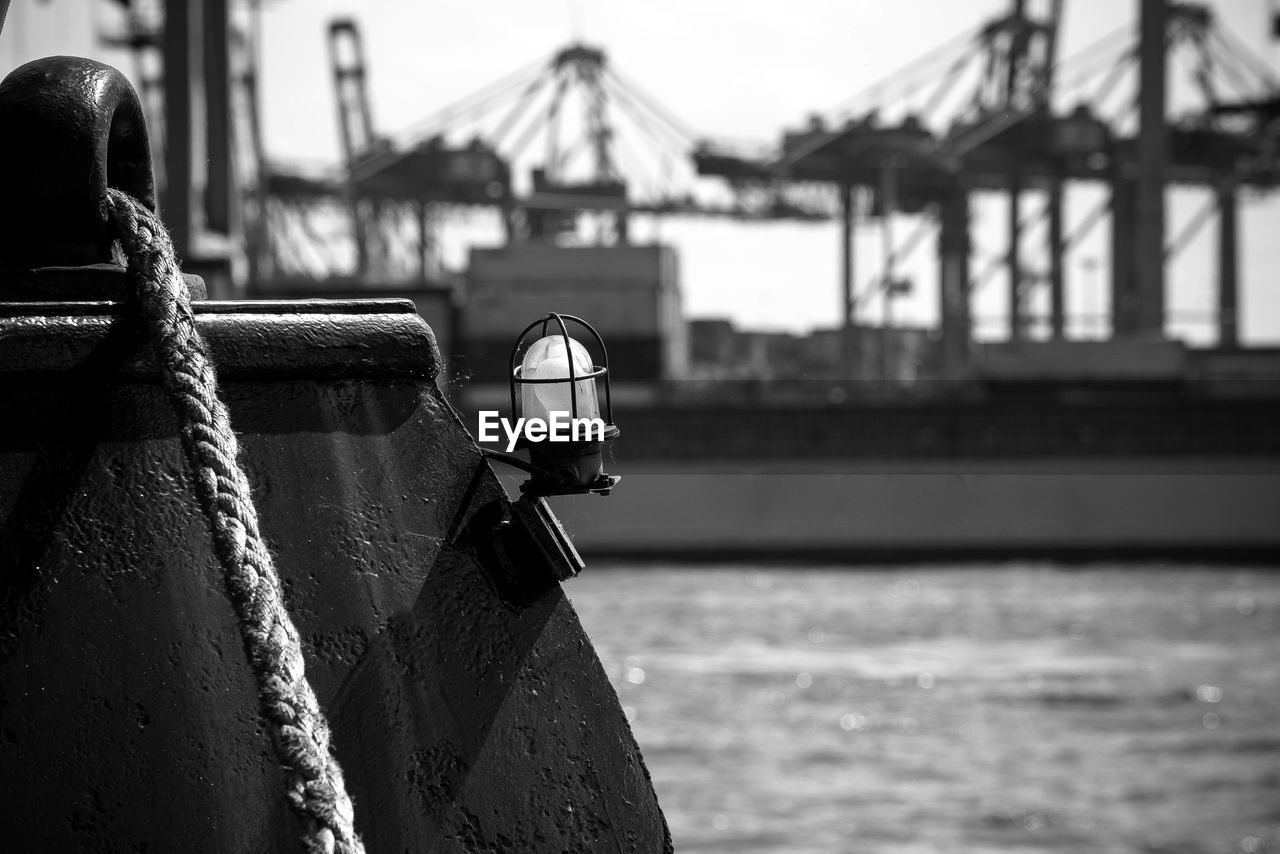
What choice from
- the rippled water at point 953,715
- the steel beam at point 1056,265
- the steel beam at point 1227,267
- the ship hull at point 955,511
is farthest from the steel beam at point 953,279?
the rippled water at point 953,715

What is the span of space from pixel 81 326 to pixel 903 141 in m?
56.4

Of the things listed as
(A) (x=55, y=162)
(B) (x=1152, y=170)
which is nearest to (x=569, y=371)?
(A) (x=55, y=162)

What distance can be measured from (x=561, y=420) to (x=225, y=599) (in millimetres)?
437

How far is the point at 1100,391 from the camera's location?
41750 mm

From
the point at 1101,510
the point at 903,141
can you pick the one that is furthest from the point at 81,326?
the point at 903,141

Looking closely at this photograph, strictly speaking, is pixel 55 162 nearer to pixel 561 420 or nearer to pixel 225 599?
pixel 225 599

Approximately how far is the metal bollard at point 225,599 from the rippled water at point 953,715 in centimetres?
841

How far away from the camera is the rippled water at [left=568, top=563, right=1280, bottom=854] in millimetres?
10672

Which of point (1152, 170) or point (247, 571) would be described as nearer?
point (247, 571)

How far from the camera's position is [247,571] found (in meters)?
1.49

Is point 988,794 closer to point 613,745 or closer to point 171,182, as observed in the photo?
point 613,745

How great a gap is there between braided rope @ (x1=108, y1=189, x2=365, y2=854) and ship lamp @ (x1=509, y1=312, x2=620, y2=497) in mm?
334

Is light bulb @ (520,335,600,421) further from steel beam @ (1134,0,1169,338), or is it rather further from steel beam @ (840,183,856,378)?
steel beam @ (840,183,856,378)

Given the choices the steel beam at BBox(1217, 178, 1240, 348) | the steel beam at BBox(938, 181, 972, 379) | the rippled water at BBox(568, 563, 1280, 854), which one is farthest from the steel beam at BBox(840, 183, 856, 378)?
the rippled water at BBox(568, 563, 1280, 854)
